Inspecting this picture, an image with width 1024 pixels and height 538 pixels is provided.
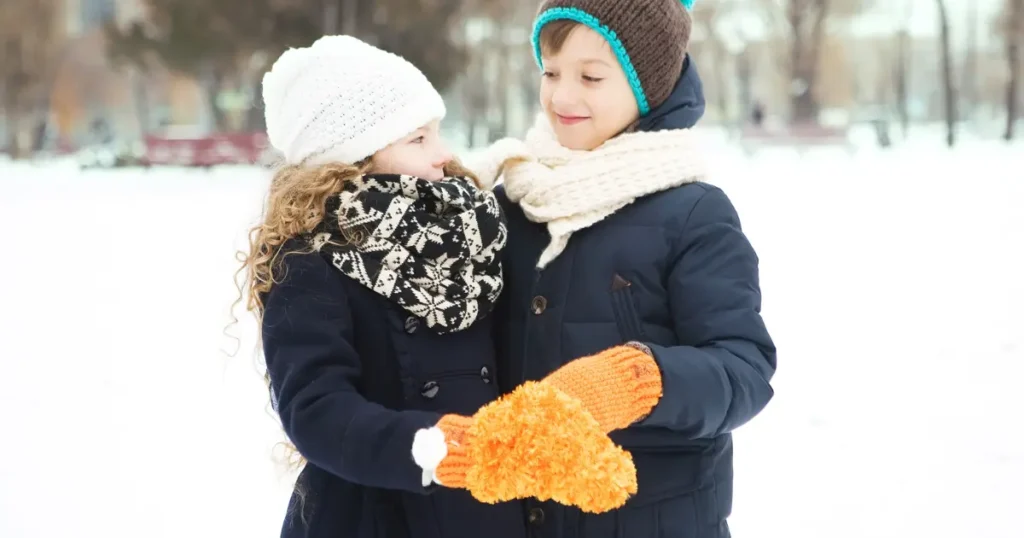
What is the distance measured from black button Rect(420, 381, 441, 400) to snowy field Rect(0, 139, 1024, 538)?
16.0 inches

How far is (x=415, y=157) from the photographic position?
4.81ft

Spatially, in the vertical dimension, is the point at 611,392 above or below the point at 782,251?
above

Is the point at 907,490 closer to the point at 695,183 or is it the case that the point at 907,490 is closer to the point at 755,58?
the point at 695,183

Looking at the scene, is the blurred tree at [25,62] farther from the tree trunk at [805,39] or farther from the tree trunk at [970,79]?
the tree trunk at [970,79]

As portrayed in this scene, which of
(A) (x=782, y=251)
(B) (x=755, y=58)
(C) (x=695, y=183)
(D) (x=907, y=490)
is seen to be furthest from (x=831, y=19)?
(C) (x=695, y=183)

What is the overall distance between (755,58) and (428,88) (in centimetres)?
2550

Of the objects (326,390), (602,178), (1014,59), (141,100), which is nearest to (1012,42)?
(1014,59)

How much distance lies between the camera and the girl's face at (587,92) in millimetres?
1533

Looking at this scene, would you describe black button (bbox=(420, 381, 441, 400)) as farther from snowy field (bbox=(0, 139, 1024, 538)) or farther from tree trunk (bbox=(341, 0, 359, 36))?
tree trunk (bbox=(341, 0, 359, 36))

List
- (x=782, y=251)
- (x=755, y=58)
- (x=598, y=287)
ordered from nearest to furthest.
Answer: (x=598, y=287) < (x=782, y=251) < (x=755, y=58)

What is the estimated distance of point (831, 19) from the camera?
61.6 ft

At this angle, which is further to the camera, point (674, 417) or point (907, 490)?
point (907, 490)

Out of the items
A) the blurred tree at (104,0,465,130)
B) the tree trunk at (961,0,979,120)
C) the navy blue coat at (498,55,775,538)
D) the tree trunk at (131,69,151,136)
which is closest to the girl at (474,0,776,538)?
the navy blue coat at (498,55,775,538)

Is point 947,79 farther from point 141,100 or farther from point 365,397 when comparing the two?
point 365,397
